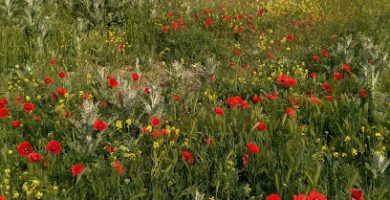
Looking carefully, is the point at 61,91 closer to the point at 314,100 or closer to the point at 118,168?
the point at 118,168

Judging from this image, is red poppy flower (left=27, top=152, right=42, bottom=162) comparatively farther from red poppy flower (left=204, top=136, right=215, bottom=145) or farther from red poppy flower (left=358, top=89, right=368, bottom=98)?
red poppy flower (left=358, top=89, right=368, bottom=98)

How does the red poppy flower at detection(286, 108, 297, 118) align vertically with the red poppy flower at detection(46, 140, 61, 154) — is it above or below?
above

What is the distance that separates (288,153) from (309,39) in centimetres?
451

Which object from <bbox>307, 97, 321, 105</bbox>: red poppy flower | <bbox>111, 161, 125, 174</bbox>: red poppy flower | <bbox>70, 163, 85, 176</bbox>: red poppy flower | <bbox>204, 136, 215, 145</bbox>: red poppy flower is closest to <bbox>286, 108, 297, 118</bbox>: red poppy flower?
<bbox>307, 97, 321, 105</bbox>: red poppy flower

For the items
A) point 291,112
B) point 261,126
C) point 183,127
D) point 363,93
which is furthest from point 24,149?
point 363,93

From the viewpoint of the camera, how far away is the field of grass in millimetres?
3193

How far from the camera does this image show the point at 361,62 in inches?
204

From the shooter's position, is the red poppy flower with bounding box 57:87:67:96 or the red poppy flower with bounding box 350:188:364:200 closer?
the red poppy flower with bounding box 350:188:364:200

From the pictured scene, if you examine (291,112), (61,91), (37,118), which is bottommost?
(37,118)

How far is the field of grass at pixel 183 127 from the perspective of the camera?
10.5ft

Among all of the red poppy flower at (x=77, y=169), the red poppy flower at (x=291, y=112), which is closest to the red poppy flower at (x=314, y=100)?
the red poppy flower at (x=291, y=112)

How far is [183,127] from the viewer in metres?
3.99

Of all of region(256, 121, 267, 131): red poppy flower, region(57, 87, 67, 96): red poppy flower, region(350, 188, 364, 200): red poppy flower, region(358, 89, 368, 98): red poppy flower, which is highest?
region(358, 89, 368, 98): red poppy flower

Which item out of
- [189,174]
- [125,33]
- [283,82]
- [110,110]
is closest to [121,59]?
[125,33]
